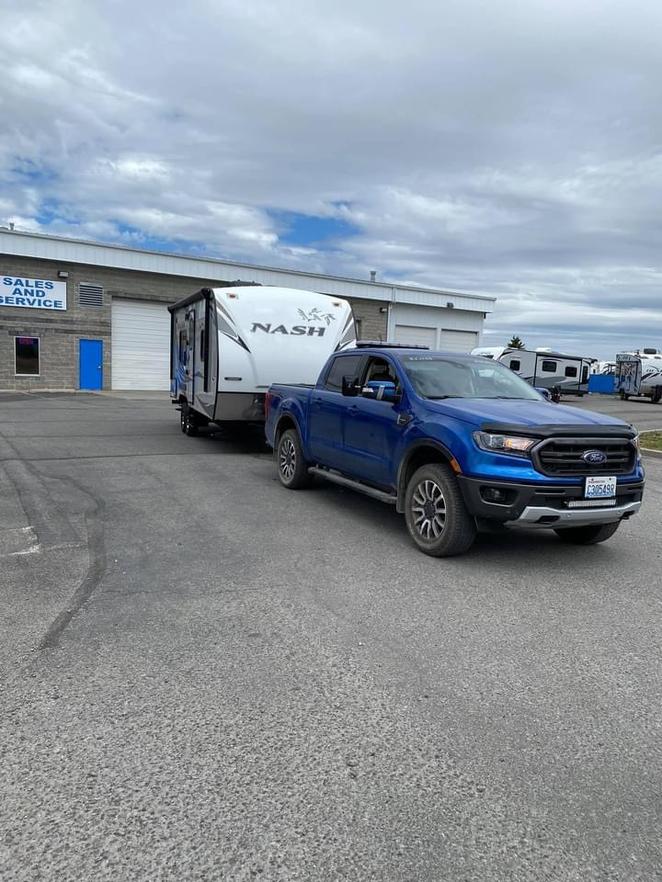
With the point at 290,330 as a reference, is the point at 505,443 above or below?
below

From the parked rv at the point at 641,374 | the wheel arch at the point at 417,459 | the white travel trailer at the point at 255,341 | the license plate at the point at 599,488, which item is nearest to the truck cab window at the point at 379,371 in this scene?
the wheel arch at the point at 417,459

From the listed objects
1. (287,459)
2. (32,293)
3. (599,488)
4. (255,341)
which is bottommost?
(287,459)

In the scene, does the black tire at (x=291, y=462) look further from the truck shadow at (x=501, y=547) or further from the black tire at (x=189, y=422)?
the black tire at (x=189, y=422)

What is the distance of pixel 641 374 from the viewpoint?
36562 millimetres

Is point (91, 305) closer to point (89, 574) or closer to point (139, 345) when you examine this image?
point (139, 345)

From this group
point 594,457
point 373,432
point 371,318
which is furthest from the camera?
point 371,318

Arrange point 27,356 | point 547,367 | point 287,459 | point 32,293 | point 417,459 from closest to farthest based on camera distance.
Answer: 1. point 417,459
2. point 287,459
3. point 32,293
4. point 27,356
5. point 547,367

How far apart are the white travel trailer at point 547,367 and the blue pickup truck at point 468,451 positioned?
2688cm

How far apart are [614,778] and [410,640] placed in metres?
1.50

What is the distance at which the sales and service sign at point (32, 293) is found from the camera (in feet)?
90.7

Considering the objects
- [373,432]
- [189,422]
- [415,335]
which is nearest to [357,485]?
[373,432]

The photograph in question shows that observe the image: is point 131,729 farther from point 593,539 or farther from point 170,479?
point 170,479

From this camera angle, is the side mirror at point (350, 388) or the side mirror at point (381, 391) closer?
the side mirror at point (381, 391)

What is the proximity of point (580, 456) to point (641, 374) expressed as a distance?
113 feet
